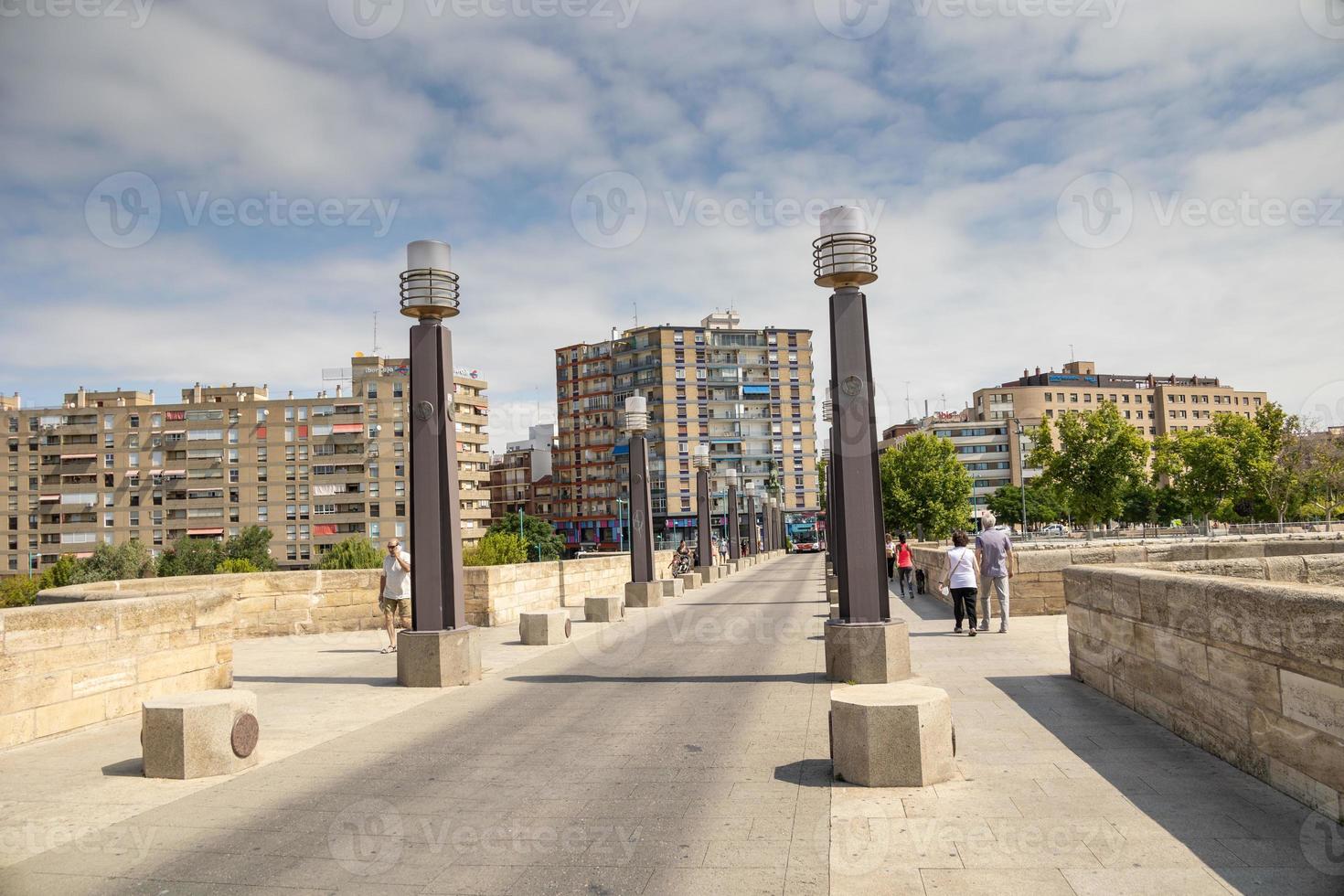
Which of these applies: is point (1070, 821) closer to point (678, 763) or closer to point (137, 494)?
point (678, 763)

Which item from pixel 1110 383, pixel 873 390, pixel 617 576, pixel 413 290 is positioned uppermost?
pixel 1110 383

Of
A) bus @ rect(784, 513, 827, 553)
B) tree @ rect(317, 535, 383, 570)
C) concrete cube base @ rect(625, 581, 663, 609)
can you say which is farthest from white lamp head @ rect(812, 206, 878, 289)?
bus @ rect(784, 513, 827, 553)

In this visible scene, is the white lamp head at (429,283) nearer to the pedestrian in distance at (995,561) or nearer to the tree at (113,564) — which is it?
the pedestrian in distance at (995,561)

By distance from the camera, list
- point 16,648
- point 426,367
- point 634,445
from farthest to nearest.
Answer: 1. point 634,445
2. point 426,367
3. point 16,648

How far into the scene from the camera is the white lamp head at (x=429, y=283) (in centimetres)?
995

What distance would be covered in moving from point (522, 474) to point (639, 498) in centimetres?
12548

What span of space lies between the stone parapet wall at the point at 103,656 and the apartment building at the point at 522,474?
12221 centimetres

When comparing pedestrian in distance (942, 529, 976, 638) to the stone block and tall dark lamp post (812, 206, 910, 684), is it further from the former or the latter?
the stone block

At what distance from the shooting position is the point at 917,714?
5453mm

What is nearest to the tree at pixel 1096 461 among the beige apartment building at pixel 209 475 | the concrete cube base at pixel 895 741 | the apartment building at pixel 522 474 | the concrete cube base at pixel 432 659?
the concrete cube base at pixel 432 659

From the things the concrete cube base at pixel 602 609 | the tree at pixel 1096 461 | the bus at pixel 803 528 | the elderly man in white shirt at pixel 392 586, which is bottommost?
the bus at pixel 803 528

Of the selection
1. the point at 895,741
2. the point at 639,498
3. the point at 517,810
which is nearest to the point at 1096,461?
the point at 639,498

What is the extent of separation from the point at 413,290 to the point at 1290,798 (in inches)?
346

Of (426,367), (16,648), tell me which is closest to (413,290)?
(426,367)
